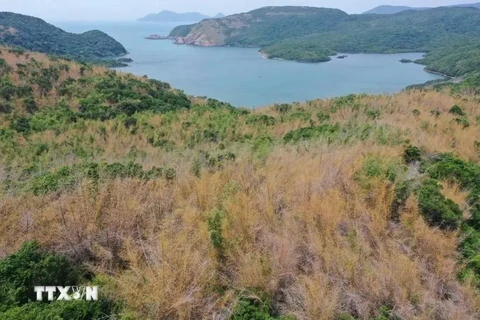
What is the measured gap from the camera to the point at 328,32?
13700 centimetres

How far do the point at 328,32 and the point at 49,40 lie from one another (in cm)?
10056

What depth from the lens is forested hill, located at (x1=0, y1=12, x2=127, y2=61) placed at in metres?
55.3

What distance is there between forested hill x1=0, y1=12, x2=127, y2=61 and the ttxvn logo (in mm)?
54388

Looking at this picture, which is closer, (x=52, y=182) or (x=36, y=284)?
(x=36, y=284)

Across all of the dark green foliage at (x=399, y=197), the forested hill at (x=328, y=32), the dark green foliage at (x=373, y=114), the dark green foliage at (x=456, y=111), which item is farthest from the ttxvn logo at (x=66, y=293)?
the forested hill at (x=328, y=32)

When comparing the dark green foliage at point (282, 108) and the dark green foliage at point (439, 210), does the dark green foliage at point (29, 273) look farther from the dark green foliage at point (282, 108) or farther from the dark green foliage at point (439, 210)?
the dark green foliage at point (282, 108)

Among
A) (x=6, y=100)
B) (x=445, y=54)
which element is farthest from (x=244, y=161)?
(x=445, y=54)

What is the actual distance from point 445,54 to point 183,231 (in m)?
87.4

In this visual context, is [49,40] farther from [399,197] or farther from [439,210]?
[439,210]

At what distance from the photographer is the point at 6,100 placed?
1577 centimetres

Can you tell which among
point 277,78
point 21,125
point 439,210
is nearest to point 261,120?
point 21,125

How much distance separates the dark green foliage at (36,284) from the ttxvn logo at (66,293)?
5cm

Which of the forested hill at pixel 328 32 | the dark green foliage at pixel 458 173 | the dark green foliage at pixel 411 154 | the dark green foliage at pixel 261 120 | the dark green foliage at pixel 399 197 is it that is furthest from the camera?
the forested hill at pixel 328 32

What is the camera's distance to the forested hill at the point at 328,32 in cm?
10356
